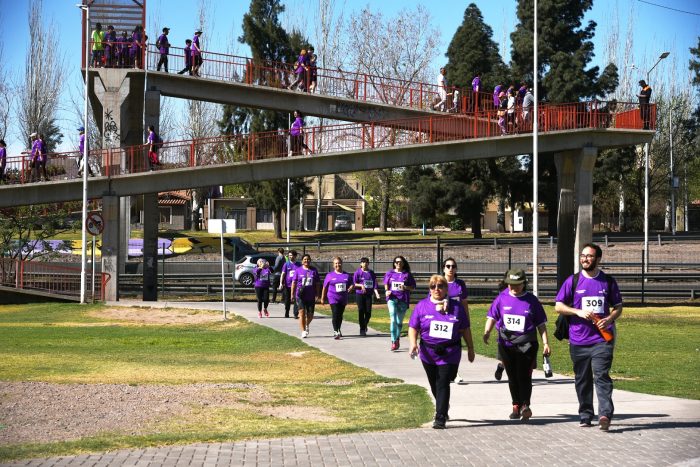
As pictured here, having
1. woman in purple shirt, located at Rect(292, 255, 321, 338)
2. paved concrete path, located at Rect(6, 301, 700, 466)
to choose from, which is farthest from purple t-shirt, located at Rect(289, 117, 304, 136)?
paved concrete path, located at Rect(6, 301, 700, 466)

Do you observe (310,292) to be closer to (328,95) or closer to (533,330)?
(533,330)

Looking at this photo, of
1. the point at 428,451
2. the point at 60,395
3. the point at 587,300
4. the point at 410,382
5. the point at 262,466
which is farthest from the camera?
the point at 410,382

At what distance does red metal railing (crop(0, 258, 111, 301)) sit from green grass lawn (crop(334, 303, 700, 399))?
10017 mm

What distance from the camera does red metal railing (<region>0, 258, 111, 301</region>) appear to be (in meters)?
37.1

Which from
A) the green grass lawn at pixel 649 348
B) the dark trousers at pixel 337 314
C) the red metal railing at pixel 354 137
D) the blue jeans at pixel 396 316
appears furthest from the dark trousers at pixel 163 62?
the blue jeans at pixel 396 316

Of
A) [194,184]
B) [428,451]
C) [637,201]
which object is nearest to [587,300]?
[428,451]

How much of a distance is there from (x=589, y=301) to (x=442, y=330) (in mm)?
1655

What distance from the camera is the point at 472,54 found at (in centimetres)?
7112

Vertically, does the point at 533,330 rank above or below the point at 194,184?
below

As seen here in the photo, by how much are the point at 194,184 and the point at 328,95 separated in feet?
21.0

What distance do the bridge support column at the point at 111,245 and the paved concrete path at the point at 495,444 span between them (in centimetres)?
2595

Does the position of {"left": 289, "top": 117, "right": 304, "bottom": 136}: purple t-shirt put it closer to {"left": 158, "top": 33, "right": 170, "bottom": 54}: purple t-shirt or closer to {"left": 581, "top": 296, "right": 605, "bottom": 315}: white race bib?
{"left": 158, "top": 33, "right": 170, "bottom": 54}: purple t-shirt

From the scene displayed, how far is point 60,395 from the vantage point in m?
13.0

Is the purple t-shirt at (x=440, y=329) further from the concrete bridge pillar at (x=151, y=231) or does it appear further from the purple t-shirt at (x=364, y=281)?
the concrete bridge pillar at (x=151, y=231)
